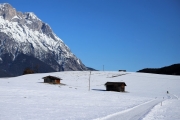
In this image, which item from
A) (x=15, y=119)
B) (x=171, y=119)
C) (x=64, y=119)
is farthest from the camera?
(x=171, y=119)

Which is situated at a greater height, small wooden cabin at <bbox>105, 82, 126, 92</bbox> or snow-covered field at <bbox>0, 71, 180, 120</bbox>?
small wooden cabin at <bbox>105, 82, 126, 92</bbox>

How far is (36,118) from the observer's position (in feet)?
79.6

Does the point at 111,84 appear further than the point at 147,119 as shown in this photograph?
Yes

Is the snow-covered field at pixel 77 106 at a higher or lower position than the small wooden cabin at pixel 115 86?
lower

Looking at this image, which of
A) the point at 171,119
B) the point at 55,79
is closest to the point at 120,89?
the point at 55,79

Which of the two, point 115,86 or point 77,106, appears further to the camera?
point 115,86

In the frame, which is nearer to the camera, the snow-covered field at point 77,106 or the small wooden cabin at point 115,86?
the snow-covered field at point 77,106

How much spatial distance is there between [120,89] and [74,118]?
68.6 metres

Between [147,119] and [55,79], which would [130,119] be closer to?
[147,119]

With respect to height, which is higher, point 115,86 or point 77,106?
point 115,86

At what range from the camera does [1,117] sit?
923 inches

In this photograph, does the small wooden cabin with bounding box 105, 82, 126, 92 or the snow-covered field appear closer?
the snow-covered field

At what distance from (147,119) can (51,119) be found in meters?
9.41

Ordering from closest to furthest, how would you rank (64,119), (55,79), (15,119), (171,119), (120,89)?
(15,119) → (64,119) → (171,119) → (120,89) → (55,79)
